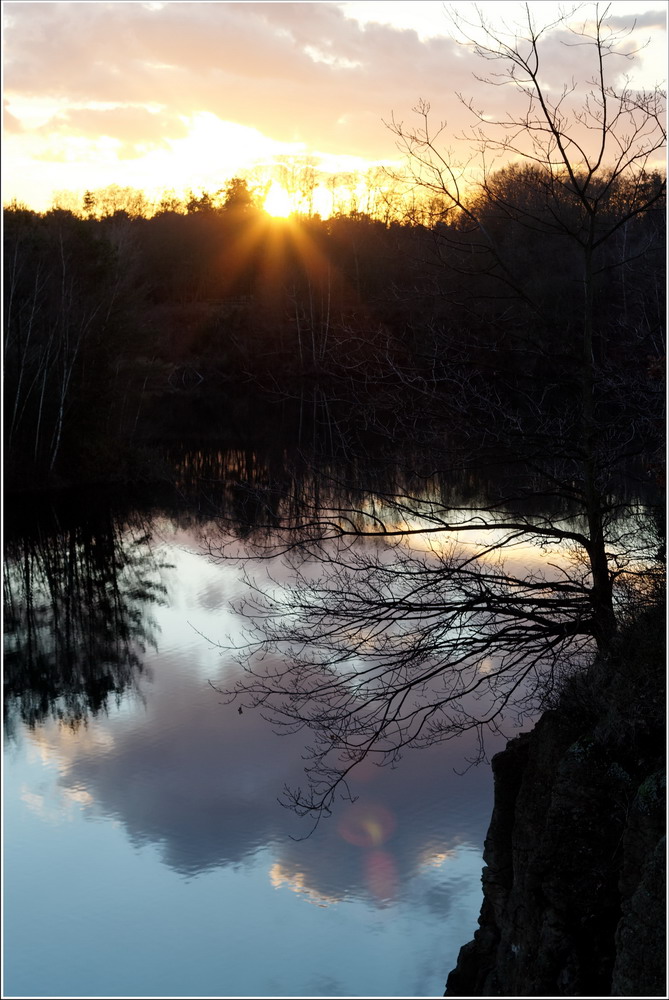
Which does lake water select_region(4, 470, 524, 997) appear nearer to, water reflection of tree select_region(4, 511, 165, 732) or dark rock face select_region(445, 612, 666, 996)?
water reflection of tree select_region(4, 511, 165, 732)

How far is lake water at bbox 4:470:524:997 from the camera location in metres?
10.1

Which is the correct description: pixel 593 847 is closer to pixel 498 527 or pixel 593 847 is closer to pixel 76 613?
pixel 498 527

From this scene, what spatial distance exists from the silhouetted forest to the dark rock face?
7.53ft

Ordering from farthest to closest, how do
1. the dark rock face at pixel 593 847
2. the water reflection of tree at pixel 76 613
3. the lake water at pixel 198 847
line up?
the water reflection of tree at pixel 76 613 → the lake water at pixel 198 847 → the dark rock face at pixel 593 847

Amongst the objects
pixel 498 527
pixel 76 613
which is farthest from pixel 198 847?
pixel 76 613

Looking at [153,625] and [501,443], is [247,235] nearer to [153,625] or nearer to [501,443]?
[153,625]

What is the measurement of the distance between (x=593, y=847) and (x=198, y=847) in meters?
6.46

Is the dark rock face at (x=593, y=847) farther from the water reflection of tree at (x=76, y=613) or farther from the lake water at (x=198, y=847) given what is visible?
the water reflection of tree at (x=76, y=613)

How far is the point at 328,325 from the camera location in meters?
10.4

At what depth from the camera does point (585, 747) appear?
A: 301 inches

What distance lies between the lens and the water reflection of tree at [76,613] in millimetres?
17188

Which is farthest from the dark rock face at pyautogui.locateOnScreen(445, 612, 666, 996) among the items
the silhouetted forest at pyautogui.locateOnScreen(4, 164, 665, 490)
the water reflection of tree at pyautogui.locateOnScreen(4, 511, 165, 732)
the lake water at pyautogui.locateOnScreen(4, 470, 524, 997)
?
the water reflection of tree at pyautogui.locateOnScreen(4, 511, 165, 732)

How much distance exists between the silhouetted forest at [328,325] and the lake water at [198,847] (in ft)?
10.9

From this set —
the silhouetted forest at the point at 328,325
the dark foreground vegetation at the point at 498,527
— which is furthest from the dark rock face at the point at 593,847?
the silhouetted forest at the point at 328,325
